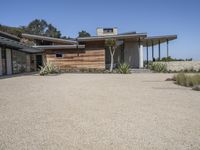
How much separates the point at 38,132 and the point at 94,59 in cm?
2031

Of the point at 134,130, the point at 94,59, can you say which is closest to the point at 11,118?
the point at 134,130

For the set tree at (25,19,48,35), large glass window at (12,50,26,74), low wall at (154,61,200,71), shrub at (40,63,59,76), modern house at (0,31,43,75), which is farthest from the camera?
tree at (25,19,48,35)

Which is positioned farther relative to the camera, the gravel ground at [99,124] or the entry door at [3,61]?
the entry door at [3,61]

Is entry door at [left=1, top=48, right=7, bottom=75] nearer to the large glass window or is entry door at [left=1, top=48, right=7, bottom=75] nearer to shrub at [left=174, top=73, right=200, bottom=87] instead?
the large glass window

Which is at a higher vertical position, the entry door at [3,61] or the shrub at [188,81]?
the entry door at [3,61]

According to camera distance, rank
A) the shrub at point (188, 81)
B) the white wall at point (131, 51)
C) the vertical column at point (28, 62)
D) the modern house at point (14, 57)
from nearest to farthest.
Result: the shrub at point (188, 81) < the modern house at point (14, 57) < the white wall at point (131, 51) < the vertical column at point (28, 62)

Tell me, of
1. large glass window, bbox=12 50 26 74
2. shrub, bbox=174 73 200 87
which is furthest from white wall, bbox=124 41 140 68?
shrub, bbox=174 73 200 87

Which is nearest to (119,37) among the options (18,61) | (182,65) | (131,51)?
(131,51)

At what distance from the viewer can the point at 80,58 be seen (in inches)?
982

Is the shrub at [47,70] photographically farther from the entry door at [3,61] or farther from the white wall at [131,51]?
the white wall at [131,51]

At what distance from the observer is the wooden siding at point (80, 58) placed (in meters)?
24.5

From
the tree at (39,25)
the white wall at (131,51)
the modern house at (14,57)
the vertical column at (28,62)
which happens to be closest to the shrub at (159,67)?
the white wall at (131,51)

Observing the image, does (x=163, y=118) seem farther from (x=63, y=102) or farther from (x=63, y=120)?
(x=63, y=102)

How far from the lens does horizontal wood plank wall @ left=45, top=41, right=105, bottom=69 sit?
2445 centimetres
